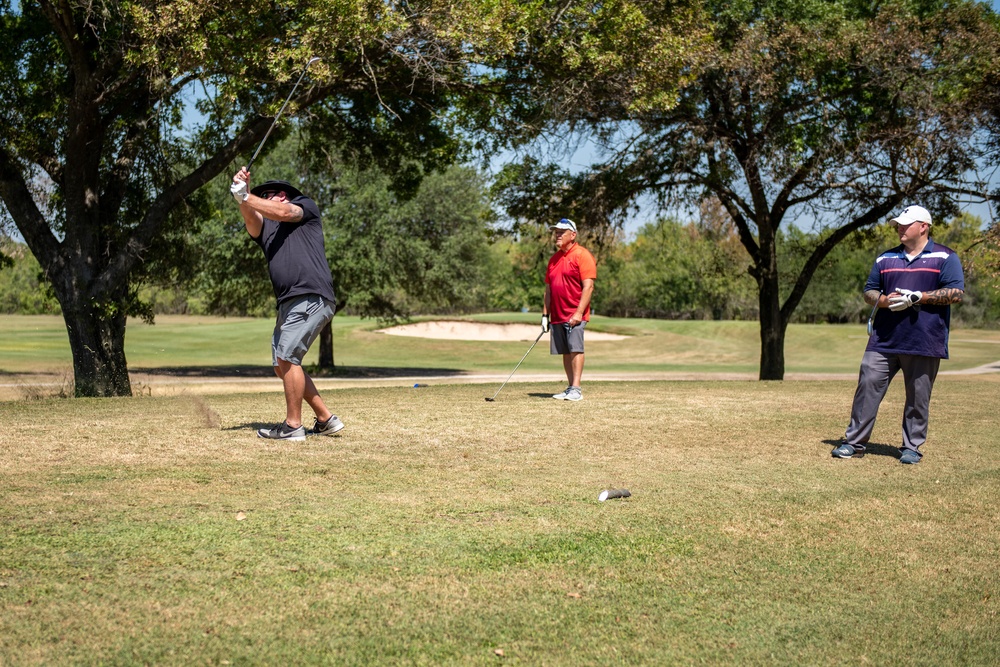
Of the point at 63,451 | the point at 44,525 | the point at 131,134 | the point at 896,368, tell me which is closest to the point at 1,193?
the point at 131,134

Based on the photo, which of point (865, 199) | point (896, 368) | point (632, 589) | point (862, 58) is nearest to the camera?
point (632, 589)

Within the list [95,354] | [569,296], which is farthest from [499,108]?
[95,354]

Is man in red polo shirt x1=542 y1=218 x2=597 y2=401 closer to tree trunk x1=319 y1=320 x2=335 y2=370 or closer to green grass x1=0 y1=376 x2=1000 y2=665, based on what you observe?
green grass x1=0 y1=376 x2=1000 y2=665

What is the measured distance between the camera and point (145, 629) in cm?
397

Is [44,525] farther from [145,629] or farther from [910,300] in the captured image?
[910,300]

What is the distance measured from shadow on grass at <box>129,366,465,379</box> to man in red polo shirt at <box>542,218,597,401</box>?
63.7 ft

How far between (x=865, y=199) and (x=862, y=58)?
280 cm

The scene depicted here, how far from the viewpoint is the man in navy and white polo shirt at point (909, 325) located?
8289 millimetres

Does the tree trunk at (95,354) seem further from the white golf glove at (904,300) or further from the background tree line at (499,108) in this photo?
the white golf glove at (904,300)

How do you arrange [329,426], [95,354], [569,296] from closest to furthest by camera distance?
[329,426]
[569,296]
[95,354]

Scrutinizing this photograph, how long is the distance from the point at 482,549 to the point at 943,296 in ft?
16.4

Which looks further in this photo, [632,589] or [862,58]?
[862,58]

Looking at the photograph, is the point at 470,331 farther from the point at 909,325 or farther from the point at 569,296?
the point at 909,325

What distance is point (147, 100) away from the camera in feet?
54.3
